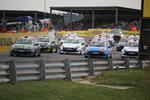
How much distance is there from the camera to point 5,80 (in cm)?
1180

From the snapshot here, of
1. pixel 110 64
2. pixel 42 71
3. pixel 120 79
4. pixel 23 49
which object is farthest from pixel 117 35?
pixel 42 71

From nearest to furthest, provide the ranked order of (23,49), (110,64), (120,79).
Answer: (120,79)
(110,64)
(23,49)

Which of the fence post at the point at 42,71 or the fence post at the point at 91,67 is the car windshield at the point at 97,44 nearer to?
the fence post at the point at 91,67

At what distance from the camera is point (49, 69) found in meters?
13.8

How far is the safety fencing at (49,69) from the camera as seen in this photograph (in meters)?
12.1

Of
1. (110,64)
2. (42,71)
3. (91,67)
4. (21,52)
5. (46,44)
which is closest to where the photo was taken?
(42,71)

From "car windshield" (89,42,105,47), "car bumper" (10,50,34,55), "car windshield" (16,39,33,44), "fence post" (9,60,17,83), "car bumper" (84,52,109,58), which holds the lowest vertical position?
"car bumper" (84,52,109,58)

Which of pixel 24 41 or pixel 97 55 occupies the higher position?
pixel 24 41

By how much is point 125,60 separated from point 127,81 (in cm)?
530

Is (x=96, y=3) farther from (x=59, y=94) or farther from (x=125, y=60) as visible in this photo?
(x=59, y=94)

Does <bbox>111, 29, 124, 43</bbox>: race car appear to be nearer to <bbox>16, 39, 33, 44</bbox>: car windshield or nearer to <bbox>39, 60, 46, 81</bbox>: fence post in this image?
<bbox>16, 39, 33, 44</bbox>: car windshield

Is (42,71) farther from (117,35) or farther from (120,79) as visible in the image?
(117,35)

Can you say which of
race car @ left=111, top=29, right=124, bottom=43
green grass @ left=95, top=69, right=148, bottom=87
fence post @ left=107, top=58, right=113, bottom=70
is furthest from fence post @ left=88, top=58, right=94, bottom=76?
race car @ left=111, top=29, right=124, bottom=43

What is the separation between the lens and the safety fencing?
39.8 feet
